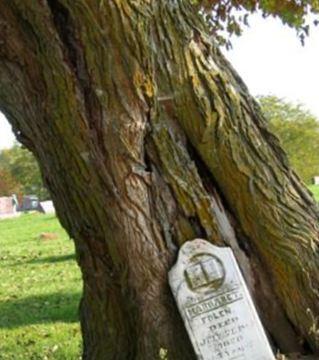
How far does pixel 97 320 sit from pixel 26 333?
353 centimetres

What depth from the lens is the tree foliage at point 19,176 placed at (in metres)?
64.0

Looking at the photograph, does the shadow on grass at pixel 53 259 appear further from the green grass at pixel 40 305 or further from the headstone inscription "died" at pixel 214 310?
the headstone inscription "died" at pixel 214 310

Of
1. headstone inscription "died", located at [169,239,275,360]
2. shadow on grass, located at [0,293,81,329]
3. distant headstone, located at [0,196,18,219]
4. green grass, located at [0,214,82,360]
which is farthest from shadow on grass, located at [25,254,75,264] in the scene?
distant headstone, located at [0,196,18,219]

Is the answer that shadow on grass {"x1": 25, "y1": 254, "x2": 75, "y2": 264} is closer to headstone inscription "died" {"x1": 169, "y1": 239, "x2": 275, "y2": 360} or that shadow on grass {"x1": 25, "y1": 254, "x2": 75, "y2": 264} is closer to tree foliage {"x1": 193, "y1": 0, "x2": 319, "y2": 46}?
tree foliage {"x1": 193, "y1": 0, "x2": 319, "y2": 46}

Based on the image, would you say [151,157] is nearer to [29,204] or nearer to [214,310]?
[214,310]

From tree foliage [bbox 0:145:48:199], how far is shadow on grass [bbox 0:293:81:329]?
178ft

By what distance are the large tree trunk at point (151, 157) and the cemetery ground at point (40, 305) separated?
8.30 ft

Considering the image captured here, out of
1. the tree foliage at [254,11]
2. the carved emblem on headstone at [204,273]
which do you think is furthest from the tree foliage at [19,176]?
the carved emblem on headstone at [204,273]

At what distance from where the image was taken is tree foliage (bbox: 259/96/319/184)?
4712 cm

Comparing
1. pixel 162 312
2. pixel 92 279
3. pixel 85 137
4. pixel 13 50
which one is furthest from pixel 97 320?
pixel 13 50

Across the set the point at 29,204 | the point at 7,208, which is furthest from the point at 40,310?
the point at 29,204

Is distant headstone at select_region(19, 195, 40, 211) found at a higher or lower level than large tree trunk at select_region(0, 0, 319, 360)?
higher

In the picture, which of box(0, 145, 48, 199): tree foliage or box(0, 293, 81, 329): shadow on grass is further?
box(0, 145, 48, 199): tree foliage

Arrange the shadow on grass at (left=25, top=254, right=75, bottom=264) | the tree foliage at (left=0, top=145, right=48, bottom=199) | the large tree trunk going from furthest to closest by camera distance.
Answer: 1. the tree foliage at (left=0, top=145, right=48, bottom=199)
2. the shadow on grass at (left=25, top=254, right=75, bottom=264)
3. the large tree trunk
